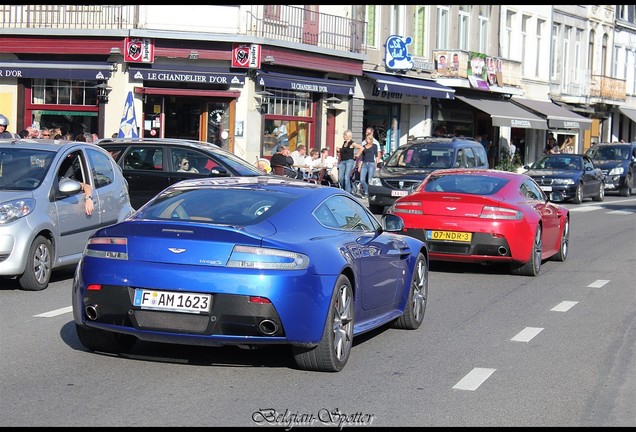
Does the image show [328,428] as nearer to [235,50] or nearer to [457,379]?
[457,379]

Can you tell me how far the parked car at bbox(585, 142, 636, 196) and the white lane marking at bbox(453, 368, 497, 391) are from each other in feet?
114

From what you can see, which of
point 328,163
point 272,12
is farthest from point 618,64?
point 328,163

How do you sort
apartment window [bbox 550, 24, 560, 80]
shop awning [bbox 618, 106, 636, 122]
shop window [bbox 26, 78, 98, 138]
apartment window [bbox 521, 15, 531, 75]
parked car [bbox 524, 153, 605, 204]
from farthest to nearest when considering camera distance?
shop awning [bbox 618, 106, 636, 122]
apartment window [bbox 550, 24, 560, 80]
apartment window [bbox 521, 15, 531, 75]
parked car [bbox 524, 153, 605, 204]
shop window [bbox 26, 78, 98, 138]

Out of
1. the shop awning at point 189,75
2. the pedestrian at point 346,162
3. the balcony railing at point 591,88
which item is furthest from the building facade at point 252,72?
the balcony railing at point 591,88

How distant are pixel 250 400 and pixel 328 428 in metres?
0.75

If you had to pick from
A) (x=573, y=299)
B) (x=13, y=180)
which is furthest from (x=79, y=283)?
(x=573, y=299)

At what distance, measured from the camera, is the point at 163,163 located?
1848 cm

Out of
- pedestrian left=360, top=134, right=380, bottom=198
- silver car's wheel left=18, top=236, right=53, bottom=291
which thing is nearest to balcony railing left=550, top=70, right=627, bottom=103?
pedestrian left=360, top=134, right=380, bottom=198

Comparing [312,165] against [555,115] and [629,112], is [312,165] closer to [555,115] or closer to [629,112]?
[555,115]

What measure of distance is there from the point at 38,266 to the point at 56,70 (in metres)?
20.2

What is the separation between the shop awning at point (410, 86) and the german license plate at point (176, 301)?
29534 millimetres

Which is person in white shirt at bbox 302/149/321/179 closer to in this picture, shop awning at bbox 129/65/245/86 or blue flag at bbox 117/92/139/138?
shop awning at bbox 129/65/245/86

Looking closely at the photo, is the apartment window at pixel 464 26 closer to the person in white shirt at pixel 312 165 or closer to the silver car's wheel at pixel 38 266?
the person in white shirt at pixel 312 165

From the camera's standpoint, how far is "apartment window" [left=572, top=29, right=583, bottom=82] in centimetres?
5972
